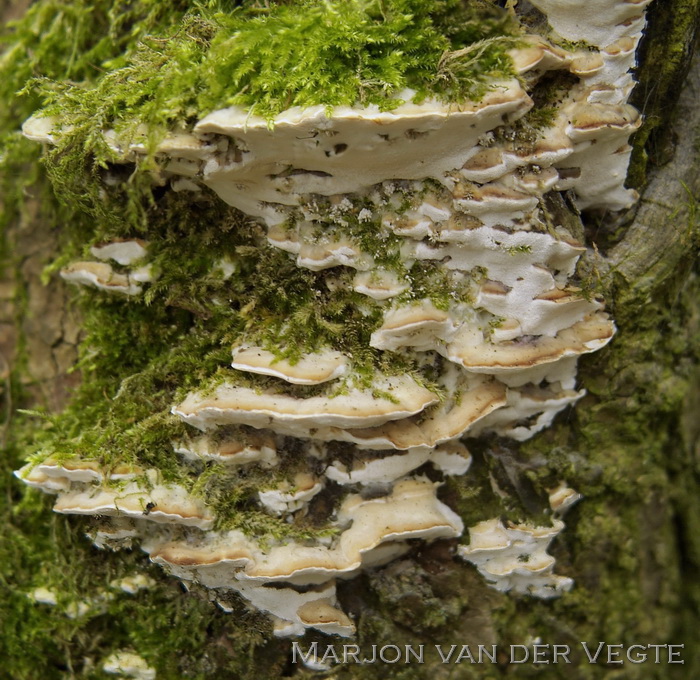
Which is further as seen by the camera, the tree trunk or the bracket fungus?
the tree trunk

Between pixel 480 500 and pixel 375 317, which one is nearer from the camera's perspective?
pixel 375 317

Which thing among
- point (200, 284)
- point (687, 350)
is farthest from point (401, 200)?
point (687, 350)

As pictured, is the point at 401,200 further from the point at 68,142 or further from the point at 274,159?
the point at 68,142

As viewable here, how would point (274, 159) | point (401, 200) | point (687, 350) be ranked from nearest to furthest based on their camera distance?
1. point (274, 159)
2. point (401, 200)
3. point (687, 350)

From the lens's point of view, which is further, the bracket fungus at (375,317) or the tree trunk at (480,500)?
the tree trunk at (480,500)
